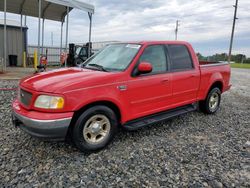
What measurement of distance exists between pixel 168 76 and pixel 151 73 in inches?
18.8

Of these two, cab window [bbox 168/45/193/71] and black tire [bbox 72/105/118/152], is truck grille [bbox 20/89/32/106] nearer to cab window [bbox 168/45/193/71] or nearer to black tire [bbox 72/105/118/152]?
black tire [bbox 72/105/118/152]

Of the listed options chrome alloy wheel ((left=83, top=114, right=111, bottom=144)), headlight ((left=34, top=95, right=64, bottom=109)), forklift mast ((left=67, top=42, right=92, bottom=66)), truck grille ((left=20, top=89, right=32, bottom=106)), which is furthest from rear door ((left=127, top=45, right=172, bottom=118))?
forklift mast ((left=67, top=42, right=92, bottom=66))

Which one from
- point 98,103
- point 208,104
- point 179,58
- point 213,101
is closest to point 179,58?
point 179,58

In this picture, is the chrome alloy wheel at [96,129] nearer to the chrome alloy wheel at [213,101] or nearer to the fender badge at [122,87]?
the fender badge at [122,87]

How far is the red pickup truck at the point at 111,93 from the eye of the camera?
307 cm

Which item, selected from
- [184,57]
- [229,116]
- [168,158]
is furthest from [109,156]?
[229,116]

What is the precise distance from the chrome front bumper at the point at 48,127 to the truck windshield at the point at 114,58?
1365mm

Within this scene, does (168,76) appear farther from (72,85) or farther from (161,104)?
(72,85)

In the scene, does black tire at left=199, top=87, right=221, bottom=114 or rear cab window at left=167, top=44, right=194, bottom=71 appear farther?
black tire at left=199, top=87, right=221, bottom=114

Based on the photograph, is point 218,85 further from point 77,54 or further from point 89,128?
point 77,54

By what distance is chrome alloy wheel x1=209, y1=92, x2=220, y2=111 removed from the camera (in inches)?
233

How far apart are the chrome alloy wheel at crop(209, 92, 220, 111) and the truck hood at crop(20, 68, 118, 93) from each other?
3.54 metres

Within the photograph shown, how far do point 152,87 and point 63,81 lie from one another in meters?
1.71

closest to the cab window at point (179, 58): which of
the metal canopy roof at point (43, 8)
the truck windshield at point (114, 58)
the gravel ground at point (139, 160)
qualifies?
the truck windshield at point (114, 58)
